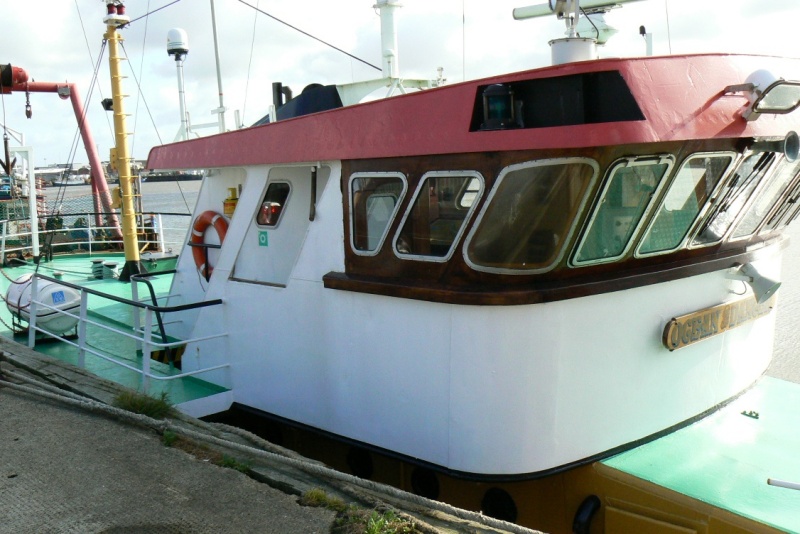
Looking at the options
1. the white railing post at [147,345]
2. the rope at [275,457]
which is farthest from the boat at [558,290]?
the white railing post at [147,345]

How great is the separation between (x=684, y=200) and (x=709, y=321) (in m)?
0.98

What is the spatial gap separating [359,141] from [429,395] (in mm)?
1633

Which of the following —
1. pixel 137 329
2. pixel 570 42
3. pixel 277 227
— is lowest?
pixel 137 329

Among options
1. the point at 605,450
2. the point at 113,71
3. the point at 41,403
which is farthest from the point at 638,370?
the point at 113,71

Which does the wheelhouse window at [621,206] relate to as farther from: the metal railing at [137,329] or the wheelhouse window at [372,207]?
the metal railing at [137,329]

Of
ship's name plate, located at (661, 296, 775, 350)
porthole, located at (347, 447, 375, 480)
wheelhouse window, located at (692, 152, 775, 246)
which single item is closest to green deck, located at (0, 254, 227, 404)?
porthole, located at (347, 447, 375, 480)

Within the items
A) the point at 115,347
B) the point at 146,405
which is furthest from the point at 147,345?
the point at 115,347

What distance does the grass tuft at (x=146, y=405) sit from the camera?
5.25m

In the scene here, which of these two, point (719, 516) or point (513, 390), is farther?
point (513, 390)

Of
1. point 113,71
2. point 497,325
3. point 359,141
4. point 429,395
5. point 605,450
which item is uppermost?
point 113,71

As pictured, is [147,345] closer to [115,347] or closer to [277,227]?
[277,227]

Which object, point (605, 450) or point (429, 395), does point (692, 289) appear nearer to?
point (605, 450)

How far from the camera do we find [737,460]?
4445mm

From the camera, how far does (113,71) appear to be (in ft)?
32.5
